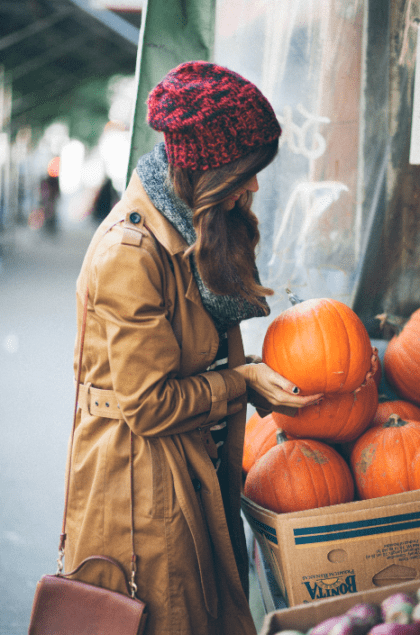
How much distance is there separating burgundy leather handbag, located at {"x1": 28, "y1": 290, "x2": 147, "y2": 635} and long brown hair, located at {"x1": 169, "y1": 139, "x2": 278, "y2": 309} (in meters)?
0.36

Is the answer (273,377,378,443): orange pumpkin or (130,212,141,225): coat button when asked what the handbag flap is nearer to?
(273,377,378,443): orange pumpkin

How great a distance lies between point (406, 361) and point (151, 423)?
1.45 meters

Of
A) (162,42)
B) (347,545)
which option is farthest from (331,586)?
(162,42)

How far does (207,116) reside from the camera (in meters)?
1.48

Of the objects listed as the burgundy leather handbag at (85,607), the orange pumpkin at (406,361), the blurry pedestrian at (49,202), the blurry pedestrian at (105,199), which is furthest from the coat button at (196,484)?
the blurry pedestrian at (105,199)

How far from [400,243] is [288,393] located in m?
1.35

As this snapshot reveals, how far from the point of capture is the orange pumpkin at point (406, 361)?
255 cm

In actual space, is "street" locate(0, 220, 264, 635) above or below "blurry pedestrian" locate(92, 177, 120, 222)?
below

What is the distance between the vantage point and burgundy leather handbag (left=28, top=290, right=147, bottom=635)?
1594mm

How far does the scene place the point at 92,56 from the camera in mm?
20359

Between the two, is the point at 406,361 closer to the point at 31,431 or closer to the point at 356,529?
the point at 356,529

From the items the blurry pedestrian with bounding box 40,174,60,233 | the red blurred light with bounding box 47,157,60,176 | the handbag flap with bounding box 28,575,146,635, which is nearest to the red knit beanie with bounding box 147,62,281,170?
the handbag flap with bounding box 28,575,146,635

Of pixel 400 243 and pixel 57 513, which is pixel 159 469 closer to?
pixel 400 243

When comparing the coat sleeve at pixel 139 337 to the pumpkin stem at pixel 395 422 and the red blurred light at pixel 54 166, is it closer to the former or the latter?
the pumpkin stem at pixel 395 422
